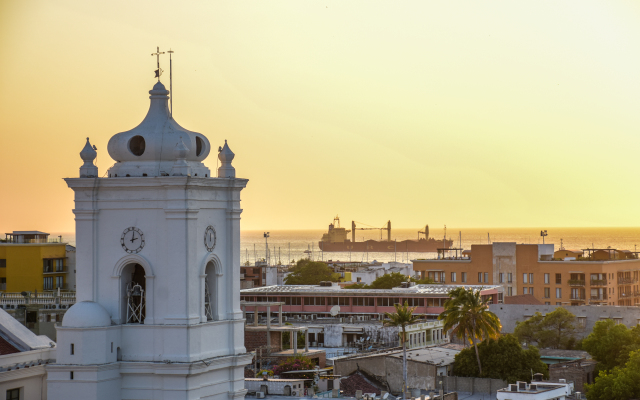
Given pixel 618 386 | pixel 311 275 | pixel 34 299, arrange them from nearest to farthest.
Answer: pixel 34 299 → pixel 618 386 → pixel 311 275

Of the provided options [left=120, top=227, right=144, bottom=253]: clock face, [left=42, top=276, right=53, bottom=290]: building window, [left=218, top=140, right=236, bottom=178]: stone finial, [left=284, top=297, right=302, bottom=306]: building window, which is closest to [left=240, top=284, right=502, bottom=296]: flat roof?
[left=284, top=297, right=302, bottom=306]: building window

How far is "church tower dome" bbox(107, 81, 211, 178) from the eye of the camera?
114ft

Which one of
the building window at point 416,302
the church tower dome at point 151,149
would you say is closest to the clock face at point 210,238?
the church tower dome at point 151,149

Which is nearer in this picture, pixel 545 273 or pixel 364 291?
pixel 364 291

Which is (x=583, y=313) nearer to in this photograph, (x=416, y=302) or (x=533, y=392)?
(x=416, y=302)

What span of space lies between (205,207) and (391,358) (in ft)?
161

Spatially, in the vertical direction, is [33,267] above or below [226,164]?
below

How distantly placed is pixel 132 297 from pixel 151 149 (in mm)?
4397

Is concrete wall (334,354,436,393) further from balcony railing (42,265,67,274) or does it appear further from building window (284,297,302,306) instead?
building window (284,297,302,306)

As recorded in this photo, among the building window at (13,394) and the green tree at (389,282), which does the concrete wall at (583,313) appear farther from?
the building window at (13,394)

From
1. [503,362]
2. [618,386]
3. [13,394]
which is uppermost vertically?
[13,394]

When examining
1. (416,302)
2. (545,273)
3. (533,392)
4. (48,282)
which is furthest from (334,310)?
(533,392)

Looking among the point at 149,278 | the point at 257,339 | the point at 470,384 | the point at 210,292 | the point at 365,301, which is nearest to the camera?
the point at 149,278

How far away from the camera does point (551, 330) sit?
10312cm
